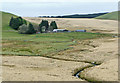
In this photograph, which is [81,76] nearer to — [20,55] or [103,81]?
[103,81]

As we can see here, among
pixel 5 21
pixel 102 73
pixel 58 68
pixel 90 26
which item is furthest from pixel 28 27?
pixel 102 73

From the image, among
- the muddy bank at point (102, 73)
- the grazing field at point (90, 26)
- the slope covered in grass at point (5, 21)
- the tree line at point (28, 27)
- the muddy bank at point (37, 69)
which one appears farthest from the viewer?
the grazing field at point (90, 26)

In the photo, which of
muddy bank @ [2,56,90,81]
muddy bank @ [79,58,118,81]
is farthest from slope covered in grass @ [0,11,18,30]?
muddy bank @ [79,58,118,81]

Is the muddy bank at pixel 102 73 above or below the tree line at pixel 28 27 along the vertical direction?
below

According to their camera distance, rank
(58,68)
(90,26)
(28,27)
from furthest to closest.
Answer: (90,26), (28,27), (58,68)

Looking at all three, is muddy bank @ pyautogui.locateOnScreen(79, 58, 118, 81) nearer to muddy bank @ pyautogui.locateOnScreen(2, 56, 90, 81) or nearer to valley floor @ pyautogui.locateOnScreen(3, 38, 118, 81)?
valley floor @ pyautogui.locateOnScreen(3, 38, 118, 81)

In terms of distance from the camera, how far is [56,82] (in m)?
30.6

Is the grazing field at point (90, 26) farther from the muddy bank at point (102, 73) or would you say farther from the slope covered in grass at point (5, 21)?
the muddy bank at point (102, 73)

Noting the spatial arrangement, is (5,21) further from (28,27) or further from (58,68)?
(58,68)

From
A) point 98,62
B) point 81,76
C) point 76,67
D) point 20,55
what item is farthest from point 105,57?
point 20,55

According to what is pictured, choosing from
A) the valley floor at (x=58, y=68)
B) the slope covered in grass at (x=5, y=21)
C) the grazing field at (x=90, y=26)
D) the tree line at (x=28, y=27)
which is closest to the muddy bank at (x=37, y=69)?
the valley floor at (x=58, y=68)

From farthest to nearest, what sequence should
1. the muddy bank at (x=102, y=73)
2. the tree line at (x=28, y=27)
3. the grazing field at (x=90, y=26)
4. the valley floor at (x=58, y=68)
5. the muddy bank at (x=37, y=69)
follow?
the grazing field at (x=90, y=26), the tree line at (x=28, y=27), the muddy bank at (x=102, y=73), the valley floor at (x=58, y=68), the muddy bank at (x=37, y=69)

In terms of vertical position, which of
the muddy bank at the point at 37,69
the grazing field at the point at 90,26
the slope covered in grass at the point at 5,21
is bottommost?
the muddy bank at the point at 37,69

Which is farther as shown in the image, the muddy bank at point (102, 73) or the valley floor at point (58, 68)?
the muddy bank at point (102, 73)
